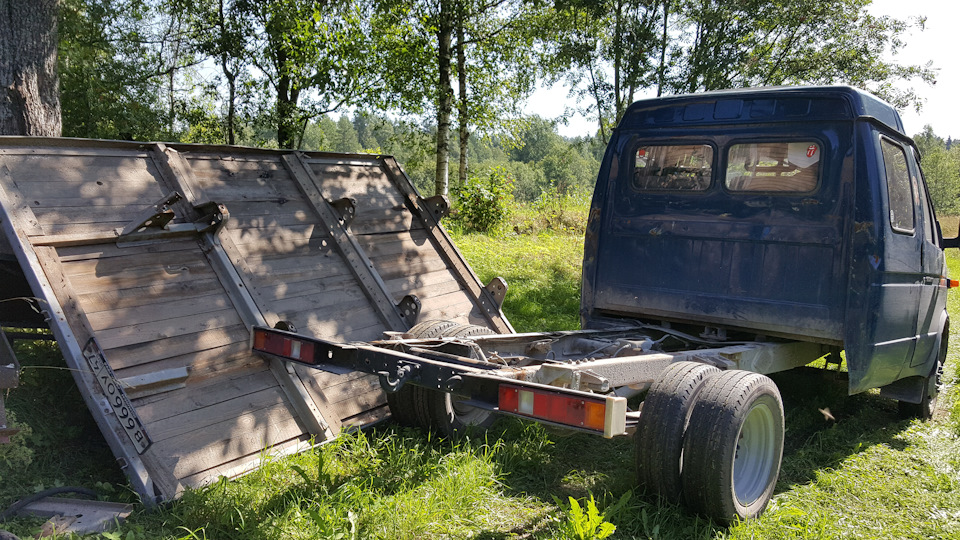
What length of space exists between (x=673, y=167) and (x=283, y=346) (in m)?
3.10

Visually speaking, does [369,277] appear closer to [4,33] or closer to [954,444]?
[4,33]

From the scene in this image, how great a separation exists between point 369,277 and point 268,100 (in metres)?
16.0

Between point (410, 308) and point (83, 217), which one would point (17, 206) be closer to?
point (83, 217)

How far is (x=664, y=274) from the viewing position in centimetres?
486

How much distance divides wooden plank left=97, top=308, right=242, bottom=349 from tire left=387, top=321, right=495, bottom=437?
116 centimetres

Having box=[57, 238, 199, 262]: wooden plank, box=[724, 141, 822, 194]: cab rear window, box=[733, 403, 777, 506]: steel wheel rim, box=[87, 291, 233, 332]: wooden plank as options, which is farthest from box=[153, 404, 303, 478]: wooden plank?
box=[724, 141, 822, 194]: cab rear window

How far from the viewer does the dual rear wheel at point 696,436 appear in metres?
3.05

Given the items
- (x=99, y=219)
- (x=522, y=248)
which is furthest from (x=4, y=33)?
(x=522, y=248)

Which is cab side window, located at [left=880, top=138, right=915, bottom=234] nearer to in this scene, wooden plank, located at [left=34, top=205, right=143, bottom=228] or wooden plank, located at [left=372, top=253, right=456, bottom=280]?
wooden plank, located at [left=372, top=253, right=456, bottom=280]

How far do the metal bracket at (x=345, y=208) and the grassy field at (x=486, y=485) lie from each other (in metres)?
1.81

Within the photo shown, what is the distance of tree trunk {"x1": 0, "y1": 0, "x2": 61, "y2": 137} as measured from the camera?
4926mm

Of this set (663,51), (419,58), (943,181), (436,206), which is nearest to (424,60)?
(419,58)

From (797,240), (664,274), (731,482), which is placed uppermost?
(797,240)

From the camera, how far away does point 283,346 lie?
3.73m
